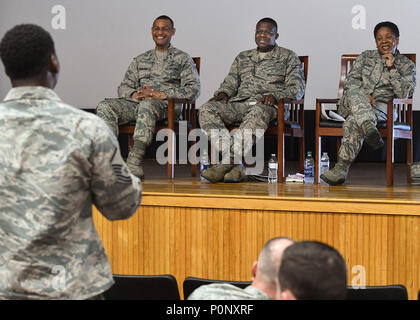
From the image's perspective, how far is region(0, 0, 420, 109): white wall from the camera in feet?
16.9

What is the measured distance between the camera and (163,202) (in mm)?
2844

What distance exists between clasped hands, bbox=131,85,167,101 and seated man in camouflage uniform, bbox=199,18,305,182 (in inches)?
11.4

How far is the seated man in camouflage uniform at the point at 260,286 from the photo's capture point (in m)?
1.23

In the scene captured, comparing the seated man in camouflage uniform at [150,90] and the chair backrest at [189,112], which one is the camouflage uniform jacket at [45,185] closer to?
the seated man in camouflage uniform at [150,90]

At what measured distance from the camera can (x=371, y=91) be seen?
3756 mm

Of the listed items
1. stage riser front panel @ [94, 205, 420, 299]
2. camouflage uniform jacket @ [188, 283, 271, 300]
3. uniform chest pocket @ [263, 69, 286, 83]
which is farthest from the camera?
uniform chest pocket @ [263, 69, 286, 83]

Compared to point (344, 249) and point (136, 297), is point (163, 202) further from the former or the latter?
point (136, 297)

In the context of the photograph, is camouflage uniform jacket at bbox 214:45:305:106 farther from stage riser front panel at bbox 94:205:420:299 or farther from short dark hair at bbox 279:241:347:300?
short dark hair at bbox 279:241:347:300

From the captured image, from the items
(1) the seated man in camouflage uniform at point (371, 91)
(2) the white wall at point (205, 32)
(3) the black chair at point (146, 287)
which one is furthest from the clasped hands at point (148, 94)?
(3) the black chair at point (146, 287)

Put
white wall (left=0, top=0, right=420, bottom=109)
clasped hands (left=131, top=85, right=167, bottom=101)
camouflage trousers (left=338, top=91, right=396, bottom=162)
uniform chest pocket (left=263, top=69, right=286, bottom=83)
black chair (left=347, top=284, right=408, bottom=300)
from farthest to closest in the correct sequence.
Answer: white wall (left=0, top=0, right=420, bottom=109) < uniform chest pocket (left=263, top=69, right=286, bottom=83) < clasped hands (left=131, top=85, right=167, bottom=101) < camouflage trousers (left=338, top=91, right=396, bottom=162) < black chair (left=347, top=284, right=408, bottom=300)

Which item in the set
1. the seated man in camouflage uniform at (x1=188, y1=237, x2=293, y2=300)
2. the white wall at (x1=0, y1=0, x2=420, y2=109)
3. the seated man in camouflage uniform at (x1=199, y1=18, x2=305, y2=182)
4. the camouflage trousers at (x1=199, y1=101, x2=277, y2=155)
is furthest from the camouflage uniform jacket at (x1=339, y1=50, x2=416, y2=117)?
the seated man in camouflage uniform at (x1=188, y1=237, x2=293, y2=300)

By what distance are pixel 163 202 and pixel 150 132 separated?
2.98ft

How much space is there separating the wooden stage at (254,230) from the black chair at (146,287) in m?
1.14
